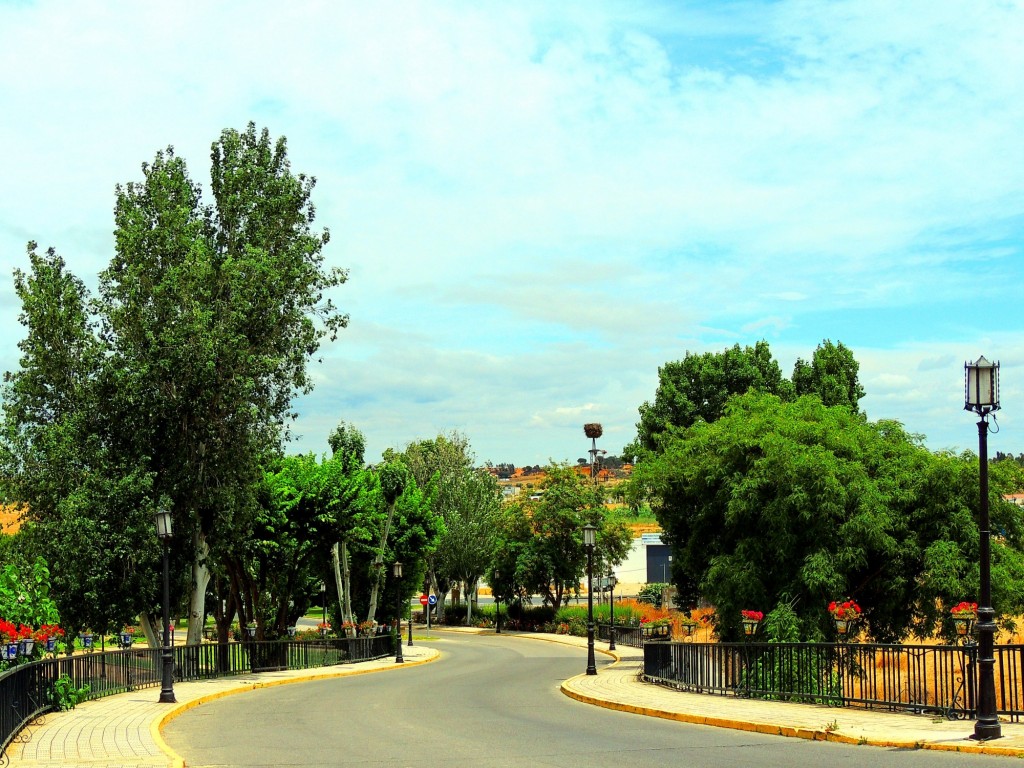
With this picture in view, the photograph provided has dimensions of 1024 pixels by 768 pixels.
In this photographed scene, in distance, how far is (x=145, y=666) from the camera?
25.5 m

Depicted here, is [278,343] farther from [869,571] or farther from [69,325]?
[869,571]

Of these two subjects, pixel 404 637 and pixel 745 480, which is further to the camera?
pixel 404 637

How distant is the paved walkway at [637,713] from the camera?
12680 millimetres

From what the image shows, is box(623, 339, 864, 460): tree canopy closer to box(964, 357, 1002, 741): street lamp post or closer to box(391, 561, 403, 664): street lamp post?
box(391, 561, 403, 664): street lamp post

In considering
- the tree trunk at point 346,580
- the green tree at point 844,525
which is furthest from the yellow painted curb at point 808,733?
the tree trunk at point 346,580

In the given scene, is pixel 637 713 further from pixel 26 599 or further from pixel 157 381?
pixel 157 381

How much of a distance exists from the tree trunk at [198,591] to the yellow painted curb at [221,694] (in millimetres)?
3743

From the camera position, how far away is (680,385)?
150ft

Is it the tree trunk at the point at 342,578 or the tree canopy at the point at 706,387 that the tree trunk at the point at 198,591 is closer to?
the tree trunk at the point at 342,578

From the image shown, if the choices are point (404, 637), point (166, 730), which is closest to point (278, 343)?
point (166, 730)

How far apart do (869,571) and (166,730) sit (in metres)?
16.3

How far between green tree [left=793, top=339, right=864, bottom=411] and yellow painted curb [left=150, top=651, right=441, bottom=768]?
69.2 ft

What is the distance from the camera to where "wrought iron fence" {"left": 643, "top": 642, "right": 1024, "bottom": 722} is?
15.0m

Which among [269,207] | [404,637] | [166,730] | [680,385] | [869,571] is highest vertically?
[269,207]
